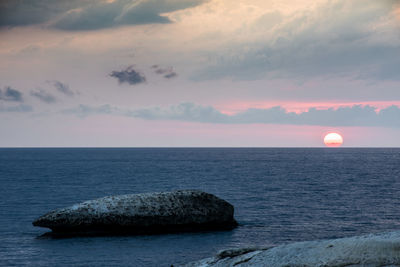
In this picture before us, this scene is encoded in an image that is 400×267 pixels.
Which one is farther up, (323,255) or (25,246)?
(323,255)

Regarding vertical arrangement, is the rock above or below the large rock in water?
above

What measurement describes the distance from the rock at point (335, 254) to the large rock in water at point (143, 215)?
71.2 feet

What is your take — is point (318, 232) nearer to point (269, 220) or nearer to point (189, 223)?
point (269, 220)

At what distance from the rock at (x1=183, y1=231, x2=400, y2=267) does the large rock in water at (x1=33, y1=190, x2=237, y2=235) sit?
21.7 m

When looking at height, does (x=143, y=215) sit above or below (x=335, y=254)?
below

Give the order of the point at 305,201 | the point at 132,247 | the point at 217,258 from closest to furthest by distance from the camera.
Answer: the point at 217,258, the point at 132,247, the point at 305,201

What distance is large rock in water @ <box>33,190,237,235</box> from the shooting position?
2988 cm

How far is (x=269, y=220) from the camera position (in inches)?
1345

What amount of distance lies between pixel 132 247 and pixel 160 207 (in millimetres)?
6290

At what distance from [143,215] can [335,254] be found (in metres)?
23.8

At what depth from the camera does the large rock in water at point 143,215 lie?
29.9 meters

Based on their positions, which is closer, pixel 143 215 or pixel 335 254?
pixel 335 254

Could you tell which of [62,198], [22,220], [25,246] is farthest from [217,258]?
[62,198]

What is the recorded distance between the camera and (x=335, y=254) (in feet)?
27.0
